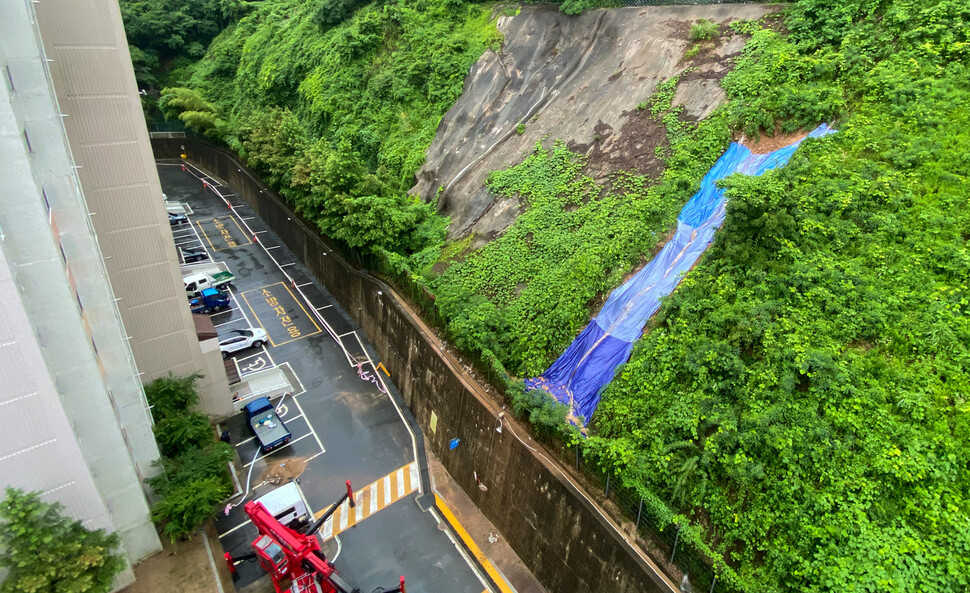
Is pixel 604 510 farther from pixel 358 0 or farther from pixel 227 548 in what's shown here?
pixel 358 0

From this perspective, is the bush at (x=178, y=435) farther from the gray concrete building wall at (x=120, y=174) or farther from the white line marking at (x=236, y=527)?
the white line marking at (x=236, y=527)

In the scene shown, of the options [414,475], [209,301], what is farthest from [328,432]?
[209,301]

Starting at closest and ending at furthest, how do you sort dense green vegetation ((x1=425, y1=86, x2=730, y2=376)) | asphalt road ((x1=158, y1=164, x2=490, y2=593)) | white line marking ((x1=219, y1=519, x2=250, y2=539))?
asphalt road ((x1=158, y1=164, x2=490, y2=593)) → white line marking ((x1=219, y1=519, x2=250, y2=539)) → dense green vegetation ((x1=425, y1=86, x2=730, y2=376))

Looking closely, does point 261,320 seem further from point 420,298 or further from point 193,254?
point 420,298

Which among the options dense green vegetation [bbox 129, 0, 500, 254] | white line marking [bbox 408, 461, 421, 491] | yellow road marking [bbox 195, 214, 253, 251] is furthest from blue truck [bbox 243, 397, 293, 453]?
yellow road marking [bbox 195, 214, 253, 251]

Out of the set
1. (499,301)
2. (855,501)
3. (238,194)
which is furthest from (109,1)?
(238,194)

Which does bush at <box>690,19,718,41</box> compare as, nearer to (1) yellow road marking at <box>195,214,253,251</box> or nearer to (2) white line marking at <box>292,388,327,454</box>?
(2) white line marking at <box>292,388,327,454</box>
